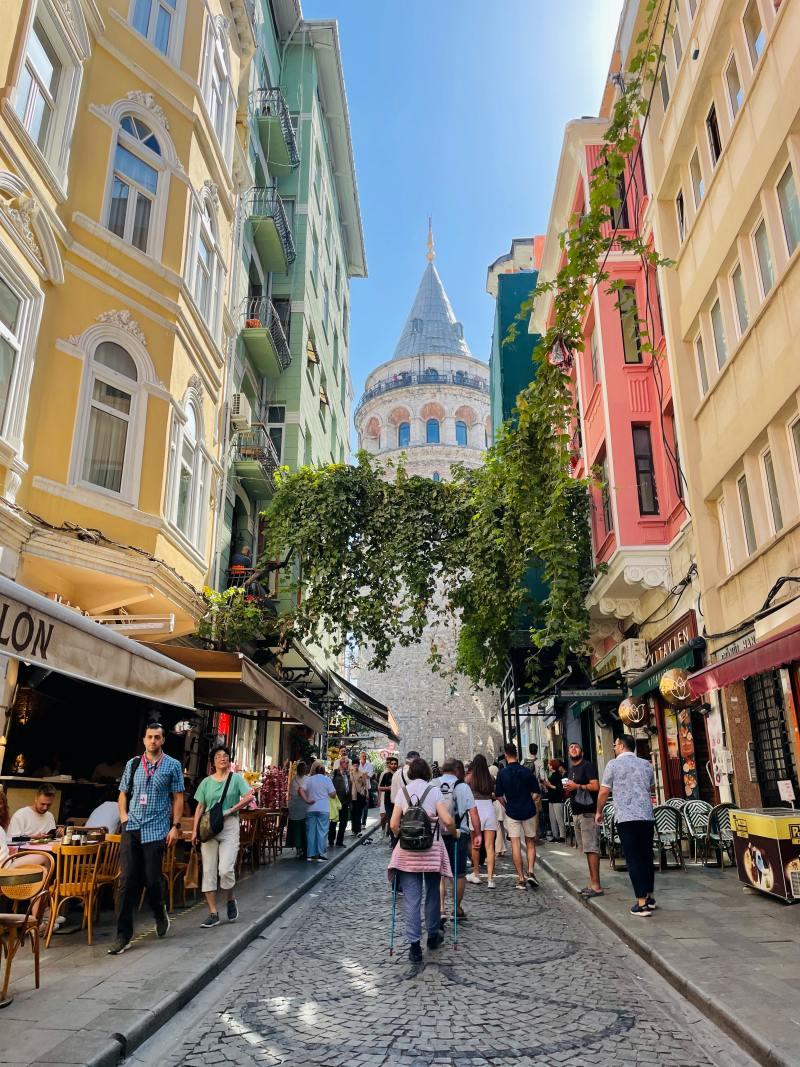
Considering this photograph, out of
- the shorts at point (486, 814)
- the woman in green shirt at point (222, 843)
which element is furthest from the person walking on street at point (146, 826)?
the shorts at point (486, 814)

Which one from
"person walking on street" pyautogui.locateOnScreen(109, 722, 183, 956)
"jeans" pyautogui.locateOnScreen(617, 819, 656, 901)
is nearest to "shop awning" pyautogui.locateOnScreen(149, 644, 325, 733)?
"person walking on street" pyautogui.locateOnScreen(109, 722, 183, 956)

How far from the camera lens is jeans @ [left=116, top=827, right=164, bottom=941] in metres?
6.79

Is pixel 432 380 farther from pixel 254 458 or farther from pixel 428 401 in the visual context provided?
pixel 254 458

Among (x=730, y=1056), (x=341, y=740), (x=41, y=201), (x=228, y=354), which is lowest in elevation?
(x=730, y=1056)

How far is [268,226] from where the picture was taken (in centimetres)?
2173

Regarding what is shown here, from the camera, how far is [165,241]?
41.1ft

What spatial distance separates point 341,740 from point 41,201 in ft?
92.7

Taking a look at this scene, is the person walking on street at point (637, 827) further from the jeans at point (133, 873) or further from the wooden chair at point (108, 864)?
the wooden chair at point (108, 864)

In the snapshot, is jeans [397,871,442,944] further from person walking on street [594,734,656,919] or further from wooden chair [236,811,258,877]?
wooden chair [236,811,258,877]

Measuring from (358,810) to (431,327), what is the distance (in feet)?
199

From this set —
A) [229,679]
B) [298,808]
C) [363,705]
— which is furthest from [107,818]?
[363,705]

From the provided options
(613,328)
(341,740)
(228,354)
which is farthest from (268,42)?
(341,740)

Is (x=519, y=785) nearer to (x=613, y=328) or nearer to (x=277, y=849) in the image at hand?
(x=277, y=849)

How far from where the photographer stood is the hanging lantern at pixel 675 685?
1170 cm
